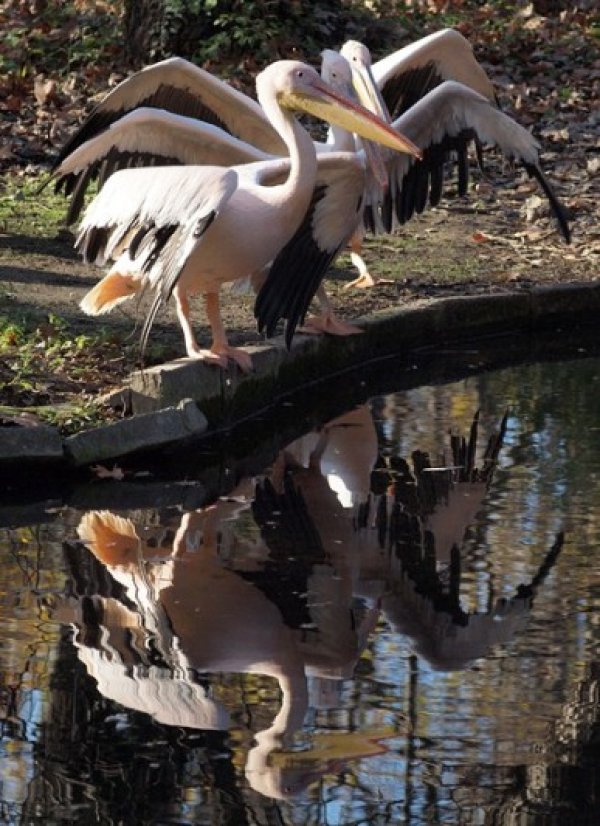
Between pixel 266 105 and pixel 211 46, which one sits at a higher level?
pixel 211 46

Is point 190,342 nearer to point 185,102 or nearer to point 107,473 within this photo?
point 107,473

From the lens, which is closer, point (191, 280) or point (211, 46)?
point (191, 280)

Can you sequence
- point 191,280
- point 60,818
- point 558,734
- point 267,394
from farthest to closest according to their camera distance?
1. point 267,394
2. point 191,280
3. point 558,734
4. point 60,818

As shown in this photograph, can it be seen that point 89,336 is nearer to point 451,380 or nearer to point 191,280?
point 191,280

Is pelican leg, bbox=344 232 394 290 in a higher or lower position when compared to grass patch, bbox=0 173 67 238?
lower

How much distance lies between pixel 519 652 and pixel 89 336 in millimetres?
3373

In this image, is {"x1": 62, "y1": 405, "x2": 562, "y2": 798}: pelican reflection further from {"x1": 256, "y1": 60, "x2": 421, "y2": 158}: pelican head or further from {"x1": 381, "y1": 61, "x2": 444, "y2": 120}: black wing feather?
{"x1": 381, "y1": 61, "x2": 444, "y2": 120}: black wing feather

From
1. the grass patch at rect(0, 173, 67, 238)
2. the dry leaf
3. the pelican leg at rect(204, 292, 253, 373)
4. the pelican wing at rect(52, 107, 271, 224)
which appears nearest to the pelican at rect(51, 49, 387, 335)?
the pelican wing at rect(52, 107, 271, 224)

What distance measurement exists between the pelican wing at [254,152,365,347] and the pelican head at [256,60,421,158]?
17 centimetres

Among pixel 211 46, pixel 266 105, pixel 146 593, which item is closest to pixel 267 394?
pixel 266 105

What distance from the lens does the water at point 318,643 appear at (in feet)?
11.9

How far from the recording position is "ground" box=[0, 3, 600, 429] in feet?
22.8

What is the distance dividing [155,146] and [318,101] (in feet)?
2.68

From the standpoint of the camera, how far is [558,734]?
A: 155 inches
